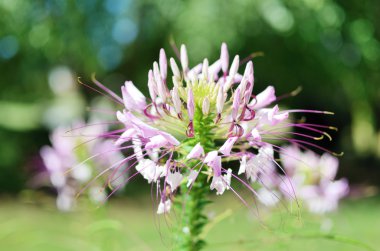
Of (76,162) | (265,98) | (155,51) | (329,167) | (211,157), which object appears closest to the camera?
(211,157)

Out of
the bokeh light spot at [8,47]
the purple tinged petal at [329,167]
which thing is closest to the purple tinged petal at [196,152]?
the purple tinged petal at [329,167]

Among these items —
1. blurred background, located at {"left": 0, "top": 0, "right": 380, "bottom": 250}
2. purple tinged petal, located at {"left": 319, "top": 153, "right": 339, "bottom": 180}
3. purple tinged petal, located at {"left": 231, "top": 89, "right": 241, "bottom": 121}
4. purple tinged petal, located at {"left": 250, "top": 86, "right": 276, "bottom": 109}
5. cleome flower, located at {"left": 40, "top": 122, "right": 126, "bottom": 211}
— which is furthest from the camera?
blurred background, located at {"left": 0, "top": 0, "right": 380, "bottom": 250}

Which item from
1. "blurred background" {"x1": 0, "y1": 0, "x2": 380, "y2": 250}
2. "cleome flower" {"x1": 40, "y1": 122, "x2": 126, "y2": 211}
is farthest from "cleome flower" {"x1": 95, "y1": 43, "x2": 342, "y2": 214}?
"blurred background" {"x1": 0, "y1": 0, "x2": 380, "y2": 250}

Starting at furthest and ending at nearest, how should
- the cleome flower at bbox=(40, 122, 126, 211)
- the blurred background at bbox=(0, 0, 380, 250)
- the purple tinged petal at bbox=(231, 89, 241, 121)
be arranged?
the blurred background at bbox=(0, 0, 380, 250) → the cleome flower at bbox=(40, 122, 126, 211) → the purple tinged petal at bbox=(231, 89, 241, 121)

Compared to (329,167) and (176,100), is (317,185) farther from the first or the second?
(176,100)

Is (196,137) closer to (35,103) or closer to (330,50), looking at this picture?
(330,50)

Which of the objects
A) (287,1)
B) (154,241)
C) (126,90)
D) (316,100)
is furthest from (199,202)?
(316,100)

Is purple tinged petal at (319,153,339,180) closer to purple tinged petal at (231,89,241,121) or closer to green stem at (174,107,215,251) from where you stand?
green stem at (174,107,215,251)

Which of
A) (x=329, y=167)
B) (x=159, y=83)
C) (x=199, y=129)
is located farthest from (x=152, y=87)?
(x=329, y=167)

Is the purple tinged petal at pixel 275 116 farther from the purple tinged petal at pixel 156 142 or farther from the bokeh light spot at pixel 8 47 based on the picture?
the bokeh light spot at pixel 8 47
